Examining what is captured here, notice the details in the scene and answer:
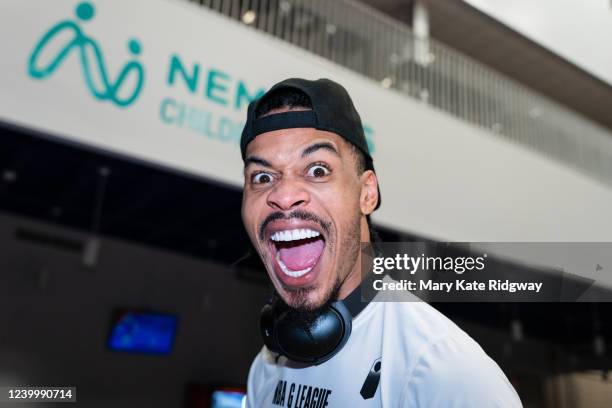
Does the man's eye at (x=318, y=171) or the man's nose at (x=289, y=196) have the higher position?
the man's eye at (x=318, y=171)

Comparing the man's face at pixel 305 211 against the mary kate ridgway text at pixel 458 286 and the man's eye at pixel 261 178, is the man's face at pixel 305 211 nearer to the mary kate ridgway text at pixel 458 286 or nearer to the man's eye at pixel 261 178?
the man's eye at pixel 261 178

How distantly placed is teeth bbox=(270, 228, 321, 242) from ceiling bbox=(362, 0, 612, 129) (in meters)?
8.33

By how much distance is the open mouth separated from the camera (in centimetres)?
93

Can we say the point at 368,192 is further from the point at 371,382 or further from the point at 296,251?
the point at 371,382

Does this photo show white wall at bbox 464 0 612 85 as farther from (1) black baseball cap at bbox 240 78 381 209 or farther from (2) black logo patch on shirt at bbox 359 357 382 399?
(2) black logo patch on shirt at bbox 359 357 382 399

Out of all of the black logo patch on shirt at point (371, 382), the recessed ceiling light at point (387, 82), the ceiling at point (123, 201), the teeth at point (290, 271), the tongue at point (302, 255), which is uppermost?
the recessed ceiling light at point (387, 82)

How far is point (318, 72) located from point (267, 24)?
770 mm

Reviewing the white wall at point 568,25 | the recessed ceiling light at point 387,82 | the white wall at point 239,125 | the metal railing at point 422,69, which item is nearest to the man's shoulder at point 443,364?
the white wall at point 239,125

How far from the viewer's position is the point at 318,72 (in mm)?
4961

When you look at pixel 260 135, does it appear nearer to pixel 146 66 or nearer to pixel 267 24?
pixel 146 66

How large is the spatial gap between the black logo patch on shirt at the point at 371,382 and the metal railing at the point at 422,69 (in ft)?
14.8

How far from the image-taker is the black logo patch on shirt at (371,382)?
0.99 metres

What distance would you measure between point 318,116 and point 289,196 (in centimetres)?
16

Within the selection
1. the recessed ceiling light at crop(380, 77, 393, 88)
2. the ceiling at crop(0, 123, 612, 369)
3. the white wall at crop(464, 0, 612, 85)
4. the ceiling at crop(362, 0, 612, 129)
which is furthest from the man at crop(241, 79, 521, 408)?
the ceiling at crop(362, 0, 612, 129)
